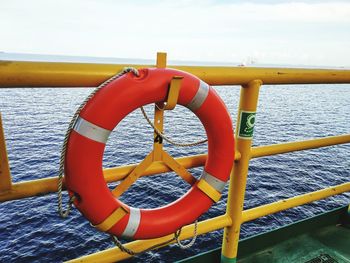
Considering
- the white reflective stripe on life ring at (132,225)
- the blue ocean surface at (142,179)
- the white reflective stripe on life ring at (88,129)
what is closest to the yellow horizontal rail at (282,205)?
the white reflective stripe on life ring at (132,225)

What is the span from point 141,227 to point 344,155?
16.4 m

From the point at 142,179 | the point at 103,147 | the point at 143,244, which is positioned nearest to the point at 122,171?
the point at 103,147

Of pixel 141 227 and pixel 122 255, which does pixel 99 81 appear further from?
pixel 122 255

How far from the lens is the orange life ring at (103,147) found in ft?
3.41

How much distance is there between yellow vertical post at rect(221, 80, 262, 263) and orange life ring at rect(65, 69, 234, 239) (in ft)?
0.51

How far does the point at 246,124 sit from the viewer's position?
1.41m

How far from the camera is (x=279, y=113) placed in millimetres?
24000

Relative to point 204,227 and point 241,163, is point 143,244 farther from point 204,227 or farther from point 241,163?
point 241,163

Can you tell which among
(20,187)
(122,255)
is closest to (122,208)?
(122,255)

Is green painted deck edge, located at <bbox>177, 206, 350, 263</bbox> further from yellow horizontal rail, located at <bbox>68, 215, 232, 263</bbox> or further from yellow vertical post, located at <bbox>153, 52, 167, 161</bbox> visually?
yellow vertical post, located at <bbox>153, 52, 167, 161</bbox>

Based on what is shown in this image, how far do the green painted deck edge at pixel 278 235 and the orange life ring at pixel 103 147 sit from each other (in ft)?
1.72

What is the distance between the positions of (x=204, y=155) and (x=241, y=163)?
0.21 meters

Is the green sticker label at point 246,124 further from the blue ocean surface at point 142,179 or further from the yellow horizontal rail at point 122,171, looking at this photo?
the blue ocean surface at point 142,179

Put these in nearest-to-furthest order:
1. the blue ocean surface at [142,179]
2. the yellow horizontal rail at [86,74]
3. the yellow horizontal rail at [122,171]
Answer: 1. the yellow horizontal rail at [86,74]
2. the yellow horizontal rail at [122,171]
3. the blue ocean surface at [142,179]
